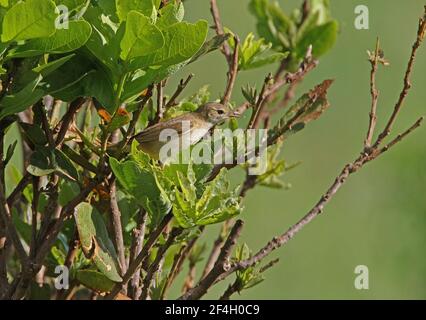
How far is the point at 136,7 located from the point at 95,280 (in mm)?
523

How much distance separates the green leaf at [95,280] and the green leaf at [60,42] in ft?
1.44

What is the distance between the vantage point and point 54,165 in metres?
1.91

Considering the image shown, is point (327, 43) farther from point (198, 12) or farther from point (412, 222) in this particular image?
point (198, 12)

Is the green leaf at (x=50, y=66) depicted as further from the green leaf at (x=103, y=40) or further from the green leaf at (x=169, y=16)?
the green leaf at (x=169, y=16)

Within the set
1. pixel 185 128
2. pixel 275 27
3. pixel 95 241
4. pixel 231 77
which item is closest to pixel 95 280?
pixel 95 241

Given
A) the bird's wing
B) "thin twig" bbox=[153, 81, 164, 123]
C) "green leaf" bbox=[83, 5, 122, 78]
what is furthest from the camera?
the bird's wing

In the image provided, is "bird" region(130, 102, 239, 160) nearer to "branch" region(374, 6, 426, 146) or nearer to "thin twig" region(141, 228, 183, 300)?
"thin twig" region(141, 228, 183, 300)

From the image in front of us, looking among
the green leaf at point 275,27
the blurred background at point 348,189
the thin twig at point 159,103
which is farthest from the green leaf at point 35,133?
the blurred background at point 348,189

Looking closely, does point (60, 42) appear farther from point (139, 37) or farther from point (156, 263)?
point (156, 263)

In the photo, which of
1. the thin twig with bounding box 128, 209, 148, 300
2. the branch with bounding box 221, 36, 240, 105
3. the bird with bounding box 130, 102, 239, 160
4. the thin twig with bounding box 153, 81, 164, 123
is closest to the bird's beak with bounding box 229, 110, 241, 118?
the bird with bounding box 130, 102, 239, 160

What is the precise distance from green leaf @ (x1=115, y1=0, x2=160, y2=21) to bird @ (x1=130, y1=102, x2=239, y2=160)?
32 centimetres

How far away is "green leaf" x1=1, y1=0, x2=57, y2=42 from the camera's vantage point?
169cm

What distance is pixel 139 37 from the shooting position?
1.77 metres

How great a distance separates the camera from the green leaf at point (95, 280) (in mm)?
1947
